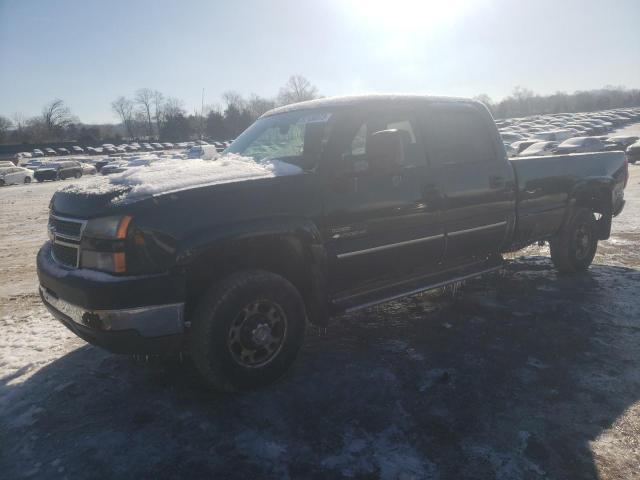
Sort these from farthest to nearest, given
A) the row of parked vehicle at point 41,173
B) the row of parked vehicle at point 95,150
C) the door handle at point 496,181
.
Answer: the row of parked vehicle at point 95,150
the row of parked vehicle at point 41,173
the door handle at point 496,181

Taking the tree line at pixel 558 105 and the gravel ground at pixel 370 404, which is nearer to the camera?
the gravel ground at pixel 370 404

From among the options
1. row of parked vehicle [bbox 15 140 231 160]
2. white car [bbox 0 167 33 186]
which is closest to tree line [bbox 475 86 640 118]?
row of parked vehicle [bbox 15 140 231 160]

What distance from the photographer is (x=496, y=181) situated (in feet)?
15.3

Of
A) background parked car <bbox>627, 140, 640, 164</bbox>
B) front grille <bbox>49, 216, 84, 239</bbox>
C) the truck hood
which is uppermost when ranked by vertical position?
the truck hood

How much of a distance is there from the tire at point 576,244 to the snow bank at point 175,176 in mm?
3930

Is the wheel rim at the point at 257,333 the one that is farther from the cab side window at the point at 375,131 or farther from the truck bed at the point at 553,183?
the truck bed at the point at 553,183

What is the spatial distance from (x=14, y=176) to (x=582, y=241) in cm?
3454

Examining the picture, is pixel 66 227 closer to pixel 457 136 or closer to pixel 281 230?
pixel 281 230

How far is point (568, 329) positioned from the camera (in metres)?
4.18

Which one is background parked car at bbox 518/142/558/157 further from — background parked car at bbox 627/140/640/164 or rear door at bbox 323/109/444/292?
Result: rear door at bbox 323/109/444/292

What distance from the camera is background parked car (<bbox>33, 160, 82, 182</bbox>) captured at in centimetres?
3281

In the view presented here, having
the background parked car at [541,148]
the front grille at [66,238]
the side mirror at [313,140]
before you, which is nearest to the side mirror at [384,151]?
the side mirror at [313,140]

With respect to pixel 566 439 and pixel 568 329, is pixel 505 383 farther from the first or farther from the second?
pixel 568 329

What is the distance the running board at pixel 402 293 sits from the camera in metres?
3.57
